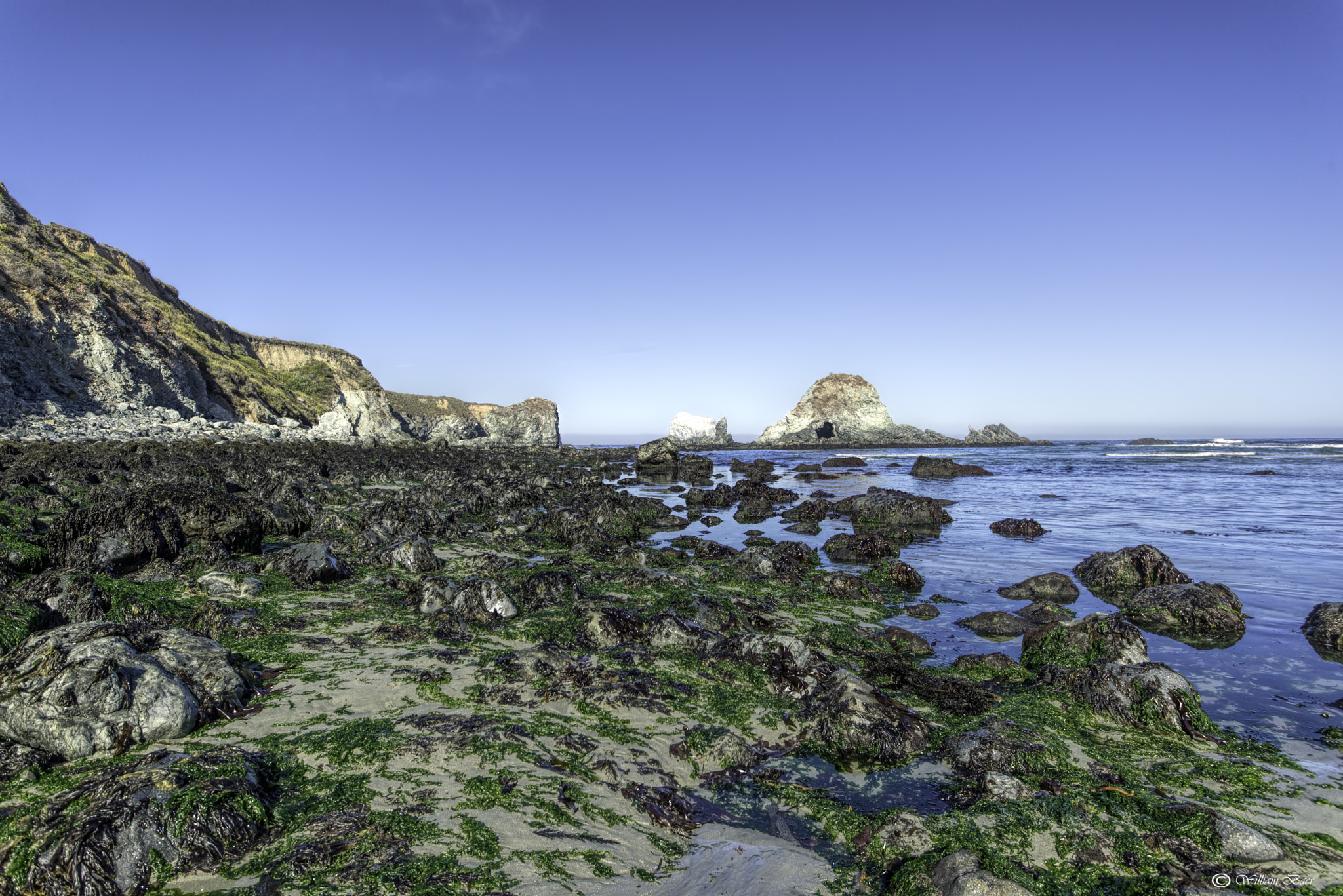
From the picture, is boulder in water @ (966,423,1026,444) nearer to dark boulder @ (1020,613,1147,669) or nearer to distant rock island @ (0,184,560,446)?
distant rock island @ (0,184,560,446)

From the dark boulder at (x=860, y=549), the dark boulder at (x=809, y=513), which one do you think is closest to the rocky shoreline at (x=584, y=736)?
the dark boulder at (x=860, y=549)

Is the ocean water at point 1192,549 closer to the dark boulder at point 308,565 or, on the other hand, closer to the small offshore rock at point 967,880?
the small offshore rock at point 967,880

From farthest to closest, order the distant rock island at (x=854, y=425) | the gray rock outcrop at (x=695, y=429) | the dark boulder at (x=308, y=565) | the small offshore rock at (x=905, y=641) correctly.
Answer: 1. the gray rock outcrop at (x=695, y=429)
2. the distant rock island at (x=854, y=425)
3. the dark boulder at (x=308, y=565)
4. the small offshore rock at (x=905, y=641)

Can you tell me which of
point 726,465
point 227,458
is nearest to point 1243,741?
point 227,458

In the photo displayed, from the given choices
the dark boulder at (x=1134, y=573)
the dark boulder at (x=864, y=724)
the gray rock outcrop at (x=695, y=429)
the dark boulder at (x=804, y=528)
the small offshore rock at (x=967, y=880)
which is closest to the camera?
the small offshore rock at (x=967, y=880)

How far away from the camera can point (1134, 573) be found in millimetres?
11211

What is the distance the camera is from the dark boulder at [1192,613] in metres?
8.58

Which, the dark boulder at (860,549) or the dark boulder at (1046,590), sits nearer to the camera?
the dark boulder at (1046,590)

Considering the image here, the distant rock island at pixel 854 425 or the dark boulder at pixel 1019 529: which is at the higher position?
the distant rock island at pixel 854 425

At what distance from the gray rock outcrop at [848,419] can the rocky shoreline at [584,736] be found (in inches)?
4086

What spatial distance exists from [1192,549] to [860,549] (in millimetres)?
8280

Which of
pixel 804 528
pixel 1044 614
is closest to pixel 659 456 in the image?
pixel 804 528

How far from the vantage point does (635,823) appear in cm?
423

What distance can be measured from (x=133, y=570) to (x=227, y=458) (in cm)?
2214
